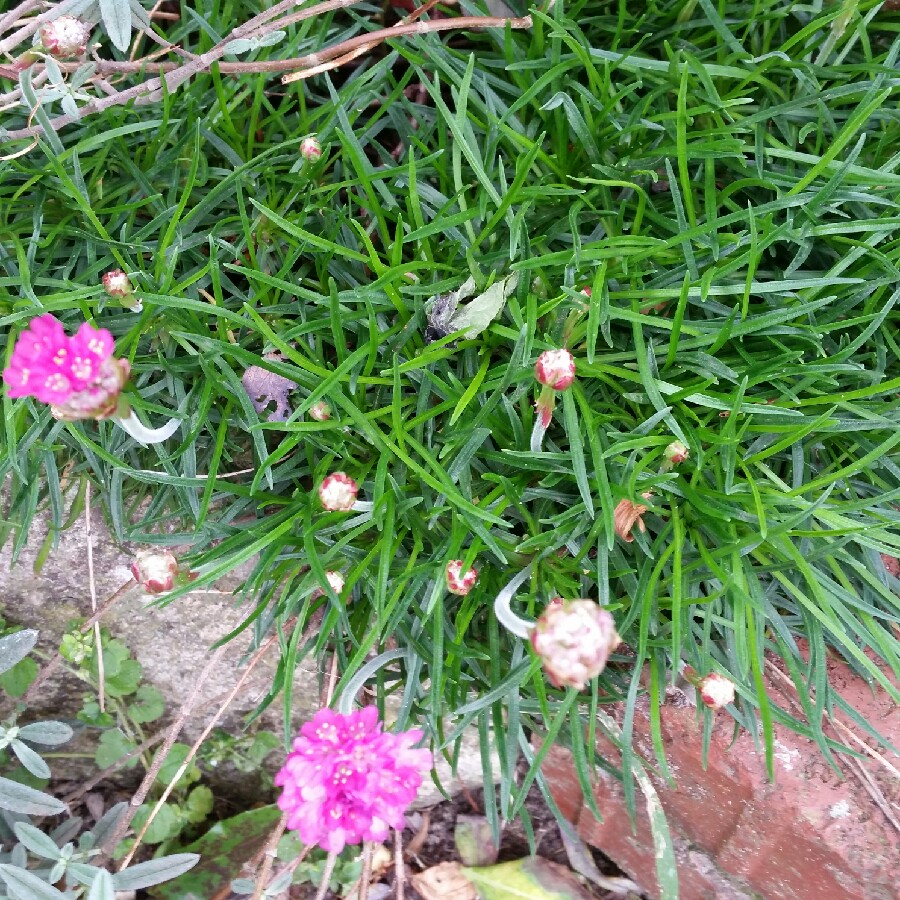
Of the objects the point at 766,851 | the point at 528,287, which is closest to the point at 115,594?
the point at 528,287

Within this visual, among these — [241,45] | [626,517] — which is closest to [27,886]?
[626,517]

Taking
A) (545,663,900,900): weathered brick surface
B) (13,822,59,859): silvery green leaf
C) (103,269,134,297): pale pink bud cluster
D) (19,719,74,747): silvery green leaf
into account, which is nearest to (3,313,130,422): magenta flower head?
(103,269,134,297): pale pink bud cluster

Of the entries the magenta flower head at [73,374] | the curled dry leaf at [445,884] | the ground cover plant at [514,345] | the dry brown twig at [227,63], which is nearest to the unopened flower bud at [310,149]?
the ground cover plant at [514,345]

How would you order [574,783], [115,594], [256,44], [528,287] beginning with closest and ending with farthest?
[256,44]
[528,287]
[115,594]
[574,783]

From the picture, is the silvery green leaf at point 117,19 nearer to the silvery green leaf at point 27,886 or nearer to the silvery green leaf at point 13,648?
the silvery green leaf at point 13,648

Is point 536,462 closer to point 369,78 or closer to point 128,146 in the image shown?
point 369,78

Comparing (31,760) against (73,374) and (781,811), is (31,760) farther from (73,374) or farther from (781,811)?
(781,811)
